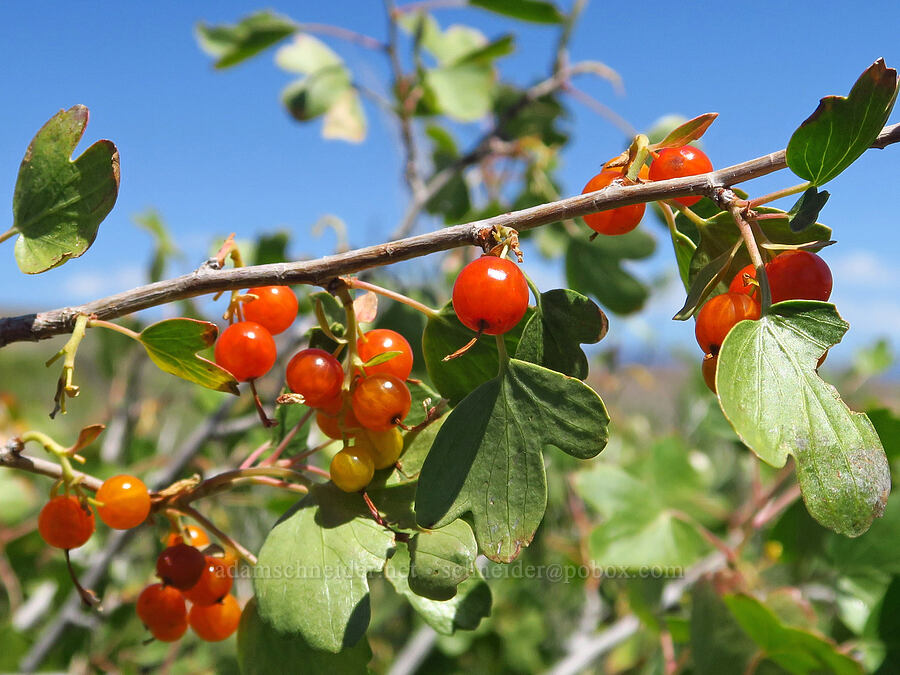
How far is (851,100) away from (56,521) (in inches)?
35.1

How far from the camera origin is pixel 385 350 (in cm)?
75

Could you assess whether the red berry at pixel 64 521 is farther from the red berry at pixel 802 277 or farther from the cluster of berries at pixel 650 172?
the red berry at pixel 802 277

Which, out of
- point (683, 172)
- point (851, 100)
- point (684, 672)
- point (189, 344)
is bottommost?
point (684, 672)

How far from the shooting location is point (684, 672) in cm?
149

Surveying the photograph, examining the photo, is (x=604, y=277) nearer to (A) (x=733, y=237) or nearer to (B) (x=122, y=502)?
(A) (x=733, y=237)

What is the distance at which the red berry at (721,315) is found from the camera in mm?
640

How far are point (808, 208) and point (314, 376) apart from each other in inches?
18.9

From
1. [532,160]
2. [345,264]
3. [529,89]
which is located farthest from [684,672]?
[529,89]

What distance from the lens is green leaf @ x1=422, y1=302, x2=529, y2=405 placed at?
767 mm

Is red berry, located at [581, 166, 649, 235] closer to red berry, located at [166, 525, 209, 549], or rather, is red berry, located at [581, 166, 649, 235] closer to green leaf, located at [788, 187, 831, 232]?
green leaf, located at [788, 187, 831, 232]

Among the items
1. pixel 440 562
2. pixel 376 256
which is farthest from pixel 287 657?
pixel 376 256

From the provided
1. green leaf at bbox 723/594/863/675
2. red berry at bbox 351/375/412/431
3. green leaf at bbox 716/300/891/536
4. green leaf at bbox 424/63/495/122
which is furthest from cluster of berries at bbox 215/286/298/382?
green leaf at bbox 424/63/495/122

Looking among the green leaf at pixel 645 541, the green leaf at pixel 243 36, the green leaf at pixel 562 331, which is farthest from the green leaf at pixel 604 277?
the green leaf at pixel 243 36

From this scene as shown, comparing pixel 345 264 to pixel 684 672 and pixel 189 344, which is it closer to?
pixel 189 344
